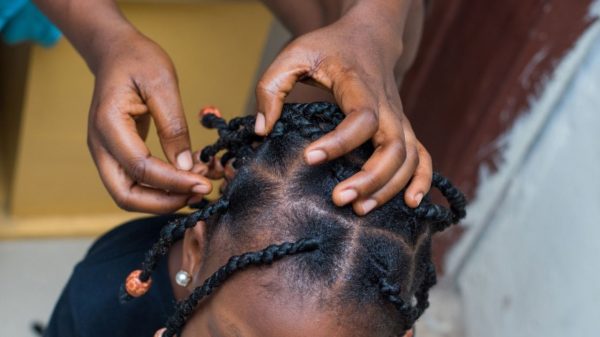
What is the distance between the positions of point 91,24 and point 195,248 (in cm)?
27

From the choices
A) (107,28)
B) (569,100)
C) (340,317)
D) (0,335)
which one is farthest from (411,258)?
(0,335)

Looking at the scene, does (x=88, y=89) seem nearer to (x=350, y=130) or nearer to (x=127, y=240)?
(x=127, y=240)

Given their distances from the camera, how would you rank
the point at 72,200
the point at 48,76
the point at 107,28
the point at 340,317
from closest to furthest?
the point at 340,317
the point at 107,28
the point at 48,76
the point at 72,200

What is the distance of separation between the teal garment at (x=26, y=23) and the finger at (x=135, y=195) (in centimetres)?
64

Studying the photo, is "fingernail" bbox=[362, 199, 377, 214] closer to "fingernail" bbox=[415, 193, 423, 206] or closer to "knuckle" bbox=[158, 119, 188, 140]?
"fingernail" bbox=[415, 193, 423, 206]

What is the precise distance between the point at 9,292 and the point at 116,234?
61 cm

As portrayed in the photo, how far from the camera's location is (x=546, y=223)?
4.96 ft

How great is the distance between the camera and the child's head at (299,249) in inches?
28.9

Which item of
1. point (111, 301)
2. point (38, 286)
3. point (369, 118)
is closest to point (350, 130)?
point (369, 118)

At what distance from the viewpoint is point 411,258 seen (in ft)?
2.56

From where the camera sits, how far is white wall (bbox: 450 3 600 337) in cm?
141

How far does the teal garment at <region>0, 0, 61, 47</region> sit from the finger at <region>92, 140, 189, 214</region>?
64cm

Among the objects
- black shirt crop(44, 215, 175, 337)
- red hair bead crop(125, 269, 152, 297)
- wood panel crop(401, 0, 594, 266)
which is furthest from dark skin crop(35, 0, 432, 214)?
wood panel crop(401, 0, 594, 266)

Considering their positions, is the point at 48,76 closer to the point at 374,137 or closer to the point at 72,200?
the point at 72,200
